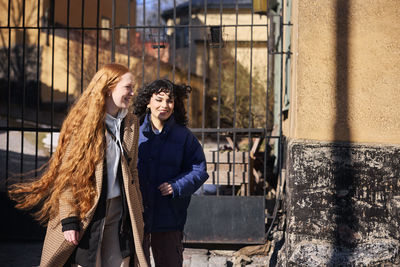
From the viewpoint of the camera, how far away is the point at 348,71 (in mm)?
4262

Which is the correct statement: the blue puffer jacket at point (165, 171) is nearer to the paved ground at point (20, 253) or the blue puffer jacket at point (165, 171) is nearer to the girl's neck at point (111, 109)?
the girl's neck at point (111, 109)

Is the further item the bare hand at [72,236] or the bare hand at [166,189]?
the bare hand at [166,189]

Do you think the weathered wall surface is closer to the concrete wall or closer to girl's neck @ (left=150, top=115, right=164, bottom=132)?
the concrete wall

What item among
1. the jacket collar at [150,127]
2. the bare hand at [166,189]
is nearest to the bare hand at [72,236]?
the bare hand at [166,189]

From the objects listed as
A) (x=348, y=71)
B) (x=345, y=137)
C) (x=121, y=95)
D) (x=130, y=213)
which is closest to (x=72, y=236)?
(x=130, y=213)

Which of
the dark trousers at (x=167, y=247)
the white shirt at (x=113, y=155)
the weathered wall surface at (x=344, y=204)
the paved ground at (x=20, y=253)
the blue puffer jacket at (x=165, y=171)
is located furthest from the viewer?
the paved ground at (x=20, y=253)

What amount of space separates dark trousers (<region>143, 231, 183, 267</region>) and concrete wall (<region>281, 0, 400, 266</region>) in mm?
1288

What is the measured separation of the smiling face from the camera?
2.74 m

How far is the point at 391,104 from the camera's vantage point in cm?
423

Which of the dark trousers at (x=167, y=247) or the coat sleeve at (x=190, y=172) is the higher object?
the coat sleeve at (x=190, y=172)

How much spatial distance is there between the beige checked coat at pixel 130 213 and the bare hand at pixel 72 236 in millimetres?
38

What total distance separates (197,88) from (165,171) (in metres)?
19.2

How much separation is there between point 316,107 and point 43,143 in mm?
10824

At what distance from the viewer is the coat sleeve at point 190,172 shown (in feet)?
10.0
